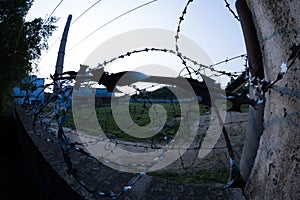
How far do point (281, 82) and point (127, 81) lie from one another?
1.46 feet

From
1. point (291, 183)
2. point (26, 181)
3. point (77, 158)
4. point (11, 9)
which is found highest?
point (11, 9)

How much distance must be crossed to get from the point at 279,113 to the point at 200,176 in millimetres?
2014

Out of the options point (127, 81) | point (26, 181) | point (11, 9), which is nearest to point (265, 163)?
point (127, 81)

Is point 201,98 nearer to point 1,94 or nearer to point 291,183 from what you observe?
point 291,183

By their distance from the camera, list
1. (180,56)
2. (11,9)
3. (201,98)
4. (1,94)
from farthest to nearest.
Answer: (11,9)
(1,94)
(180,56)
(201,98)

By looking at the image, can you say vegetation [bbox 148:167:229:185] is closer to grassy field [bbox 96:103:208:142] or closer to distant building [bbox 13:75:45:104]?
grassy field [bbox 96:103:208:142]

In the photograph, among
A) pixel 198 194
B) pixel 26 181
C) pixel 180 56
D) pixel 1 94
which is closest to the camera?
pixel 198 194

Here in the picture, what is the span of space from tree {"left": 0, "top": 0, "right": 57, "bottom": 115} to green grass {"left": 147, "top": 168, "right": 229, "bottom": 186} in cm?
436

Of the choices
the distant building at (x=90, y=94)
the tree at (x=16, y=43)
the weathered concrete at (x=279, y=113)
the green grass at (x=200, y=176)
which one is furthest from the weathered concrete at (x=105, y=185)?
the tree at (x=16, y=43)

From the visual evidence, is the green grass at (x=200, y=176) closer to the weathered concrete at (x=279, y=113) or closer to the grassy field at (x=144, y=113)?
the grassy field at (x=144, y=113)

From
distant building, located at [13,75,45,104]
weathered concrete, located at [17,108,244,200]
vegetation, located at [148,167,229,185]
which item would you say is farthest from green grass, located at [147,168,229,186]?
distant building, located at [13,75,45,104]

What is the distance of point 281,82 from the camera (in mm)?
672

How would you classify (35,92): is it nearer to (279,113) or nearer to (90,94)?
(90,94)

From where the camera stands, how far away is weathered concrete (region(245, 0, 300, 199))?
2.02 feet
